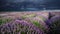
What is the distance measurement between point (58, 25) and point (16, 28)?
1.63 feet

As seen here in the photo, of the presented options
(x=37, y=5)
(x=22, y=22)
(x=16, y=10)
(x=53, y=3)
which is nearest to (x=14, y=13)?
(x=16, y=10)

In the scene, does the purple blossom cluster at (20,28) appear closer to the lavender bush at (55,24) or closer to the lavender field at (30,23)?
the lavender field at (30,23)

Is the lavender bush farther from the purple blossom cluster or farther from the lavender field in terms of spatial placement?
the purple blossom cluster

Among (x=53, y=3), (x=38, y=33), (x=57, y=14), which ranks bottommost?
(x=38, y=33)

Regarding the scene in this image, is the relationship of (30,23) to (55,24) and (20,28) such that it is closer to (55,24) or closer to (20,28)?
(20,28)

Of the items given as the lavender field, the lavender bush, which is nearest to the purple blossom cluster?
the lavender field

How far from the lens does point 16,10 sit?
139 centimetres

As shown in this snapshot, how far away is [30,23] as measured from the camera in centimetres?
136

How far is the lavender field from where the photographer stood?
4.37ft

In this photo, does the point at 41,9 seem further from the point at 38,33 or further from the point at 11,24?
the point at 11,24

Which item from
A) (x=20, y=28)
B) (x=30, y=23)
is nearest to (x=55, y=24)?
(x=30, y=23)

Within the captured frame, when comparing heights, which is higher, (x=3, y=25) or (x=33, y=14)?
(x=33, y=14)

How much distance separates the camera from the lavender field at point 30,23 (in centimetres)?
133

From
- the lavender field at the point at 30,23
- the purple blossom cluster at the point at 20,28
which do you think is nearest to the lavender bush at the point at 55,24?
the lavender field at the point at 30,23
